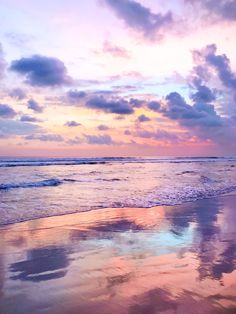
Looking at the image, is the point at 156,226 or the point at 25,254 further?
the point at 156,226

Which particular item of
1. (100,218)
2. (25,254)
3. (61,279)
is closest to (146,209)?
(100,218)

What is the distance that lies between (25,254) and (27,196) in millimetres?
8930

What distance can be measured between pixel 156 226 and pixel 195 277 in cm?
358

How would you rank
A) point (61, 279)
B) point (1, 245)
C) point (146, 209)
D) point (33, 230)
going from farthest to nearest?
1. point (146, 209)
2. point (33, 230)
3. point (1, 245)
4. point (61, 279)

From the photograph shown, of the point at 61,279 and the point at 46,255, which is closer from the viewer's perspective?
the point at 61,279

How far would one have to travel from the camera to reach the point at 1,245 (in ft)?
20.9

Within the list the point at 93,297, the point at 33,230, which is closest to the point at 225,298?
the point at 93,297

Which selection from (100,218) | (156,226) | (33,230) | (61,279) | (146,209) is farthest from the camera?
(146,209)

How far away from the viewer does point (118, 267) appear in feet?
16.8

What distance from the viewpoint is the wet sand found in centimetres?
387

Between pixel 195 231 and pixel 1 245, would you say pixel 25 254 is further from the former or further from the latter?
pixel 195 231

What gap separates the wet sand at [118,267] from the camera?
387 centimetres

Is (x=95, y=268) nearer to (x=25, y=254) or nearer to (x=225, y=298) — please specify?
(x=25, y=254)

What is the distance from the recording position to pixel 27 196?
14406mm
